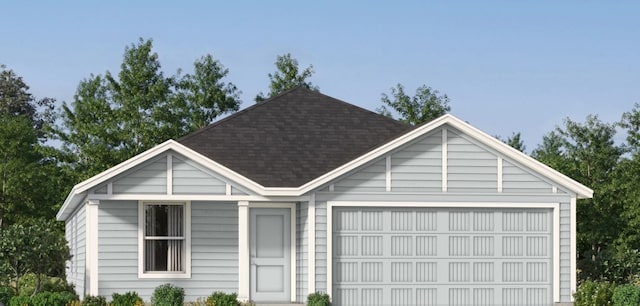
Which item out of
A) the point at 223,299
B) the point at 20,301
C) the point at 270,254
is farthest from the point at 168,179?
the point at 20,301

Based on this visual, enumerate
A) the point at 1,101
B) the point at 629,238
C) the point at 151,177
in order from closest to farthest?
the point at 151,177, the point at 629,238, the point at 1,101

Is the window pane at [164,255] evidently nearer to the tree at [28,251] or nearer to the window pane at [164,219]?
the window pane at [164,219]

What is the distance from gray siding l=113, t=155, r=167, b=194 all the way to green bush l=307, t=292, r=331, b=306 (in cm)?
421

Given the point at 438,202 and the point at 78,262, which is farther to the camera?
the point at 78,262

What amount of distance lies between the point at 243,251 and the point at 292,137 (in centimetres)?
471

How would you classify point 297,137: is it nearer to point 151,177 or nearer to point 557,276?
point 151,177

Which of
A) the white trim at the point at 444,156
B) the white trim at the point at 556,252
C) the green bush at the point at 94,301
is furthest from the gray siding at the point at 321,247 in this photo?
the white trim at the point at 556,252

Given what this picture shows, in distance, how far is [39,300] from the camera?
27.0 m

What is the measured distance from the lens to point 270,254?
28031 mm

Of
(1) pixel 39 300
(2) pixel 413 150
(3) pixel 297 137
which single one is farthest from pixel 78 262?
(2) pixel 413 150

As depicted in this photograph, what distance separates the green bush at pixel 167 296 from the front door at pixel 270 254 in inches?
77.5

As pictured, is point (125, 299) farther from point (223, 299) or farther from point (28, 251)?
point (28, 251)

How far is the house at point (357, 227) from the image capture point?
26891mm

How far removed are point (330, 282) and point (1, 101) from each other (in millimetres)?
60634
